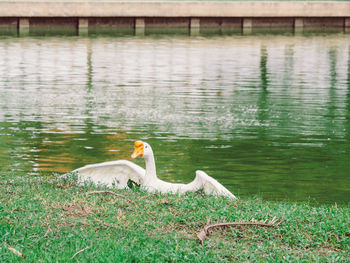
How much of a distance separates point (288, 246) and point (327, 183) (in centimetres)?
553

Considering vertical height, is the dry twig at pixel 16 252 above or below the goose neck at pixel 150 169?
below

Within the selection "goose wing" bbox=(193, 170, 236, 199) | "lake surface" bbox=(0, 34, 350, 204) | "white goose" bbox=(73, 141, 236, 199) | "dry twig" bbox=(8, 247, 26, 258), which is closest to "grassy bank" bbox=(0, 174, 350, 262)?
"dry twig" bbox=(8, 247, 26, 258)

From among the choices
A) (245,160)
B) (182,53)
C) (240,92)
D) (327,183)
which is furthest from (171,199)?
(182,53)

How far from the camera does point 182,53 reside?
3195cm

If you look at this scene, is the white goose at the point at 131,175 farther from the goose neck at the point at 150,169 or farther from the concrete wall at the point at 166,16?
the concrete wall at the point at 166,16

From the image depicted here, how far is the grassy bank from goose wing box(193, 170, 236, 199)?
0.29m

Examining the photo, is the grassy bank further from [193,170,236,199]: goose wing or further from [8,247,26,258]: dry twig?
[193,170,236,199]: goose wing

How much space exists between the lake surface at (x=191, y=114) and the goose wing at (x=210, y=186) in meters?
2.18

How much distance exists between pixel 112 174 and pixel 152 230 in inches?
98.4

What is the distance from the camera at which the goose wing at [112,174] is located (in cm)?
922

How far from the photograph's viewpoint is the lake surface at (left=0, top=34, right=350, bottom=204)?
1271 centimetres

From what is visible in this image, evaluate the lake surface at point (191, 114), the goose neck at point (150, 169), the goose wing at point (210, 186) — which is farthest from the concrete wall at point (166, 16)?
the goose wing at point (210, 186)

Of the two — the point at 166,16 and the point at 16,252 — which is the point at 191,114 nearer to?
the point at 16,252

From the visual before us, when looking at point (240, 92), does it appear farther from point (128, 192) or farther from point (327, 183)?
point (128, 192)
